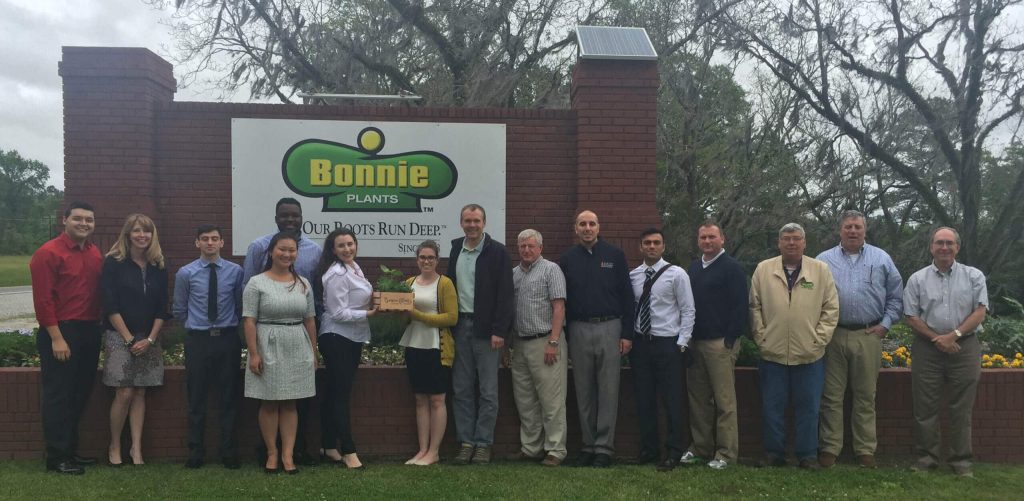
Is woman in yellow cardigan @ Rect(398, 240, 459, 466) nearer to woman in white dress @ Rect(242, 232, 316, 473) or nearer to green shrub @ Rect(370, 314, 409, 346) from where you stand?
woman in white dress @ Rect(242, 232, 316, 473)

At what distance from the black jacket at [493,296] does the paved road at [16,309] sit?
16.1 m

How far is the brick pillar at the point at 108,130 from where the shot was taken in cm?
695

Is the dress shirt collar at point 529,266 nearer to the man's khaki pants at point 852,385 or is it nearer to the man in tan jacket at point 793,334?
the man in tan jacket at point 793,334

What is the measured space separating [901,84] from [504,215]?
12615mm

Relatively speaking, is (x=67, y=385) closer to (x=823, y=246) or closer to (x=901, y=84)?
(x=823, y=246)

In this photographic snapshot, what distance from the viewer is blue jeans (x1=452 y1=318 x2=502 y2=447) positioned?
18.2ft

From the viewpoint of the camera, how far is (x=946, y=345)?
5.39 meters

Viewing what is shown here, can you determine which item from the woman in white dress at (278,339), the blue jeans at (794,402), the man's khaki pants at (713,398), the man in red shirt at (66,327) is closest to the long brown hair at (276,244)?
the woman in white dress at (278,339)

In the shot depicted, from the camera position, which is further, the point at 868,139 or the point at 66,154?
the point at 868,139

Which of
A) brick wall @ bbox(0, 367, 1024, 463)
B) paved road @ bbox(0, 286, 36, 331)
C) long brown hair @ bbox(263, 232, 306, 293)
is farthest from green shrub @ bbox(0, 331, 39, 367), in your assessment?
paved road @ bbox(0, 286, 36, 331)

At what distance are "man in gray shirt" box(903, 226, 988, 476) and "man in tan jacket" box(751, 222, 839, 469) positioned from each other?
683 mm

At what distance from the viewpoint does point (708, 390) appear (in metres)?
5.64

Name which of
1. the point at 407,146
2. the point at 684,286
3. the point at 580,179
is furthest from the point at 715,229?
the point at 407,146

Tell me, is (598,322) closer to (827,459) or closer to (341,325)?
(341,325)
